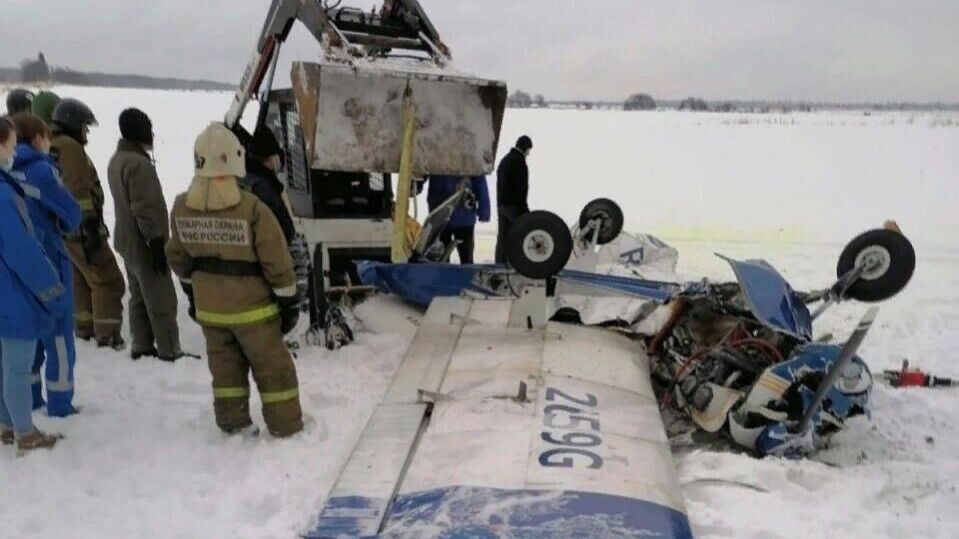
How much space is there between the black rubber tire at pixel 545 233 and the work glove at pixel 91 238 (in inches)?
119

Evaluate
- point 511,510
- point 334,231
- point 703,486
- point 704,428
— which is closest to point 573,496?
point 511,510

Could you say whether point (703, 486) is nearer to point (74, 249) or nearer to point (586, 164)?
point (74, 249)

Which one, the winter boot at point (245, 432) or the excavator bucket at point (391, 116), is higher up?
the excavator bucket at point (391, 116)

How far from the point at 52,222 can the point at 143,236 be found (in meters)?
1.02

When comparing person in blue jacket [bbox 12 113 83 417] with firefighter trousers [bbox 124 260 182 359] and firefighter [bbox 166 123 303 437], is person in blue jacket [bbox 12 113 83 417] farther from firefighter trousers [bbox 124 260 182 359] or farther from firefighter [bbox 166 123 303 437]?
firefighter trousers [bbox 124 260 182 359]

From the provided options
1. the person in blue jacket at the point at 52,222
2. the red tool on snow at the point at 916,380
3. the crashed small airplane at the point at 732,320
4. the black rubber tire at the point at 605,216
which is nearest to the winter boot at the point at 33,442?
the person in blue jacket at the point at 52,222

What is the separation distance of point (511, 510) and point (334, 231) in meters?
4.25

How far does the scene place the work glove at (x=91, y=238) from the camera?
18.2ft

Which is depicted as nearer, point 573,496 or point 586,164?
point 573,496

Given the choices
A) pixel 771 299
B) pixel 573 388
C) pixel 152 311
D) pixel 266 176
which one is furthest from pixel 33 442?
pixel 771 299

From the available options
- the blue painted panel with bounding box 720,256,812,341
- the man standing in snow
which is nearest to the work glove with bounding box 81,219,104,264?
the man standing in snow

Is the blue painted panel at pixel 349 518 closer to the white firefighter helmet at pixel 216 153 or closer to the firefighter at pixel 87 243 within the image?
the white firefighter helmet at pixel 216 153

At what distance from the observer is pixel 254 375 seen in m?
4.18

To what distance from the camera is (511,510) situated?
3184 millimetres
